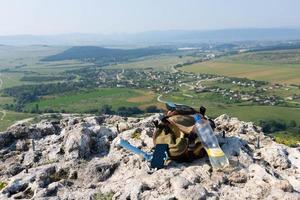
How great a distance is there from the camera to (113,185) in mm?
13844

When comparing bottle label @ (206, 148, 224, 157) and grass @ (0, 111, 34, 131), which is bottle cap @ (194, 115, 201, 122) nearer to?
bottle label @ (206, 148, 224, 157)

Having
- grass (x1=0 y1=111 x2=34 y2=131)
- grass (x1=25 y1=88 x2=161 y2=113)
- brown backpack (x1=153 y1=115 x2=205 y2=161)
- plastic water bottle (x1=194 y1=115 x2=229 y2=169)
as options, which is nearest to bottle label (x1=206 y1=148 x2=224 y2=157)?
plastic water bottle (x1=194 y1=115 x2=229 y2=169)

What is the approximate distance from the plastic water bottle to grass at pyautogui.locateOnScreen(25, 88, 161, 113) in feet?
337

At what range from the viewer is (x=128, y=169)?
1527 centimetres

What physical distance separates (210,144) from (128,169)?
296 centimetres

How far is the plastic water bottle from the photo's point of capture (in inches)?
569

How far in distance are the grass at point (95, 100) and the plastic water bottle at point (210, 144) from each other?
337 feet

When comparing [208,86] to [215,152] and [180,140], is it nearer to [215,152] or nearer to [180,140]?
[180,140]

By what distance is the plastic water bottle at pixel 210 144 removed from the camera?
47.4 ft

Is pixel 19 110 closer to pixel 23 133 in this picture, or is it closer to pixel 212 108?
pixel 212 108

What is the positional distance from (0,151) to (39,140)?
68.5 inches

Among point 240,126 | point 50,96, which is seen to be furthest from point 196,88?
point 240,126

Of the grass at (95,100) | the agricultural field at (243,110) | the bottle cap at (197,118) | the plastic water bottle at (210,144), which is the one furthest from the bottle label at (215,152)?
the grass at (95,100)

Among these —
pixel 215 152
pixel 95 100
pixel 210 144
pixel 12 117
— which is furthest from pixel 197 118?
pixel 95 100
